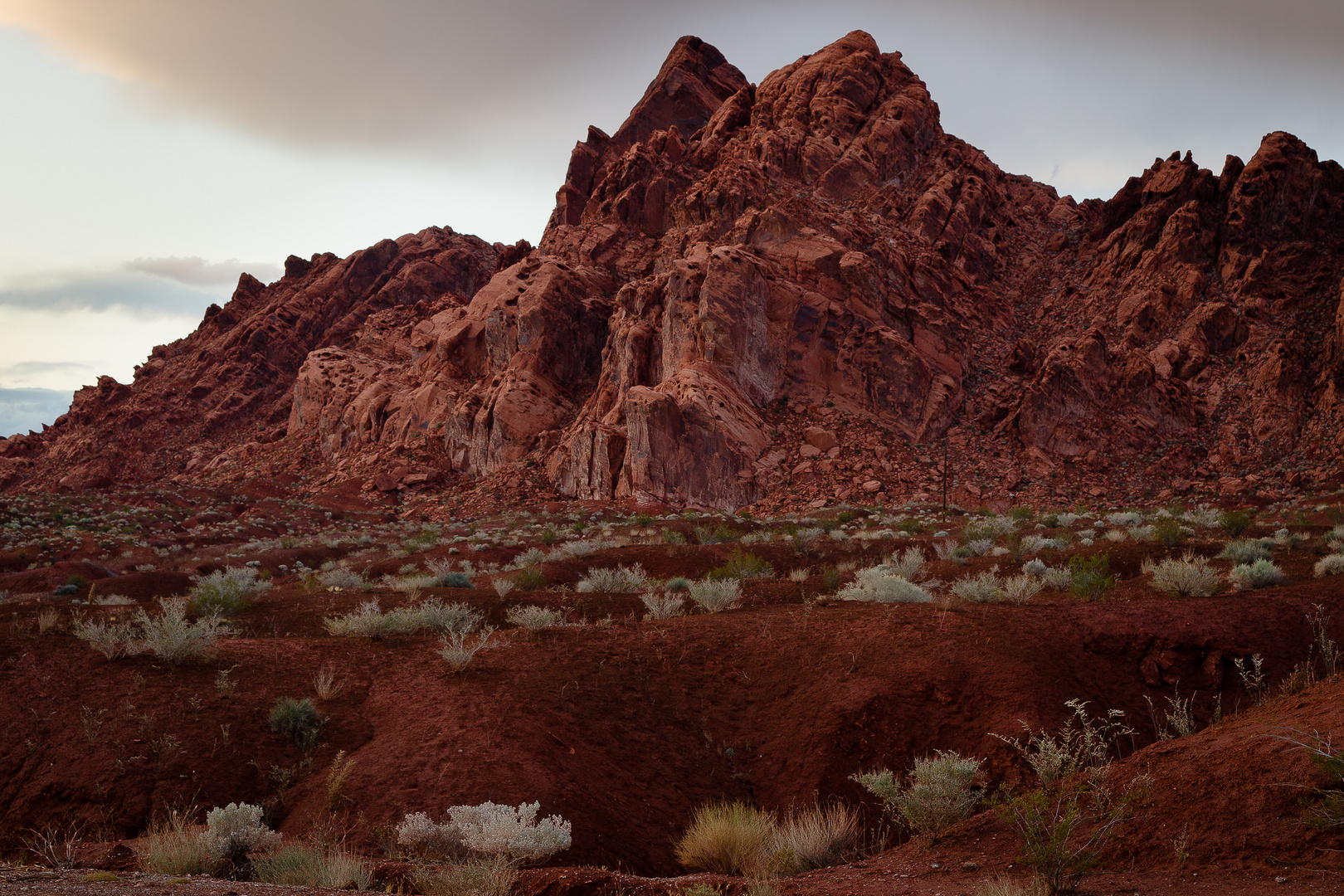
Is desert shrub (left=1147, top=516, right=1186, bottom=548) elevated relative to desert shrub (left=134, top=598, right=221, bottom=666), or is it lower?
lower

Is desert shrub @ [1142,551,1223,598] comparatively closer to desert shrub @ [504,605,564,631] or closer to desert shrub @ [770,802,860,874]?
desert shrub @ [770,802,860,874]

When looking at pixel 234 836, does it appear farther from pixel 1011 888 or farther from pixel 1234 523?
pixel 1234 523

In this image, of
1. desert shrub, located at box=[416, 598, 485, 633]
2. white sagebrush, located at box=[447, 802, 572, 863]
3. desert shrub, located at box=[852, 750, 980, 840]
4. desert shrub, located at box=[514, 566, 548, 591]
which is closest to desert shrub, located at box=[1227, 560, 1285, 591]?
desert shrub, located at box=[852, 750, 980, 840]

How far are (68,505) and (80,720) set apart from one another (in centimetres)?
3667

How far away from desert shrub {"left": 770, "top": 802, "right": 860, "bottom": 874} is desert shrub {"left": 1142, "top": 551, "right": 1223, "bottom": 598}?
740 centimetres

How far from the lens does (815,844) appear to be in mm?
5391

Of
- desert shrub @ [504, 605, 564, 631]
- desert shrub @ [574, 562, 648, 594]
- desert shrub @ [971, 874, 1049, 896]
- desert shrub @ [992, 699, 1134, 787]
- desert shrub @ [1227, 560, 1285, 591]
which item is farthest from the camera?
desert shrub @ [574, 562, 648, 594]

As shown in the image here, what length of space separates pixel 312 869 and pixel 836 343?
132 ft

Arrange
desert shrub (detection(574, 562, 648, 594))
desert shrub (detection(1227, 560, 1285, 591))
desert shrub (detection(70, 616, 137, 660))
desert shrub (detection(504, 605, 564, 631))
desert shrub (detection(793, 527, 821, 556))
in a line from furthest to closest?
desert shrub (detection(793, 527, 821, 556)) < desert shrub (detection(574, 562, 648, 594)) < desert shrub (detection(1227, 560, 1285, 591)) < desert shrub (detection(504, 605, 564, 631)) < desert shrub (detection(70, 616, 137, 660))

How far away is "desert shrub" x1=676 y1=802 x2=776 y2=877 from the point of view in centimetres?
526

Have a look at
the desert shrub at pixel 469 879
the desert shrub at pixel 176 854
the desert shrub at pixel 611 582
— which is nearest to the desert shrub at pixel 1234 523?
the desert shrub at pixel 611 582

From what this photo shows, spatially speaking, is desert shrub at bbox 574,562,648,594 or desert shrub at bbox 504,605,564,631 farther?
desert shrub at bbox 574,562,648,594

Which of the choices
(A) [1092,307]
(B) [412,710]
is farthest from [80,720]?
(A) [1092,307]

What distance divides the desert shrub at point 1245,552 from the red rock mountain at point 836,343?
21.7 m
